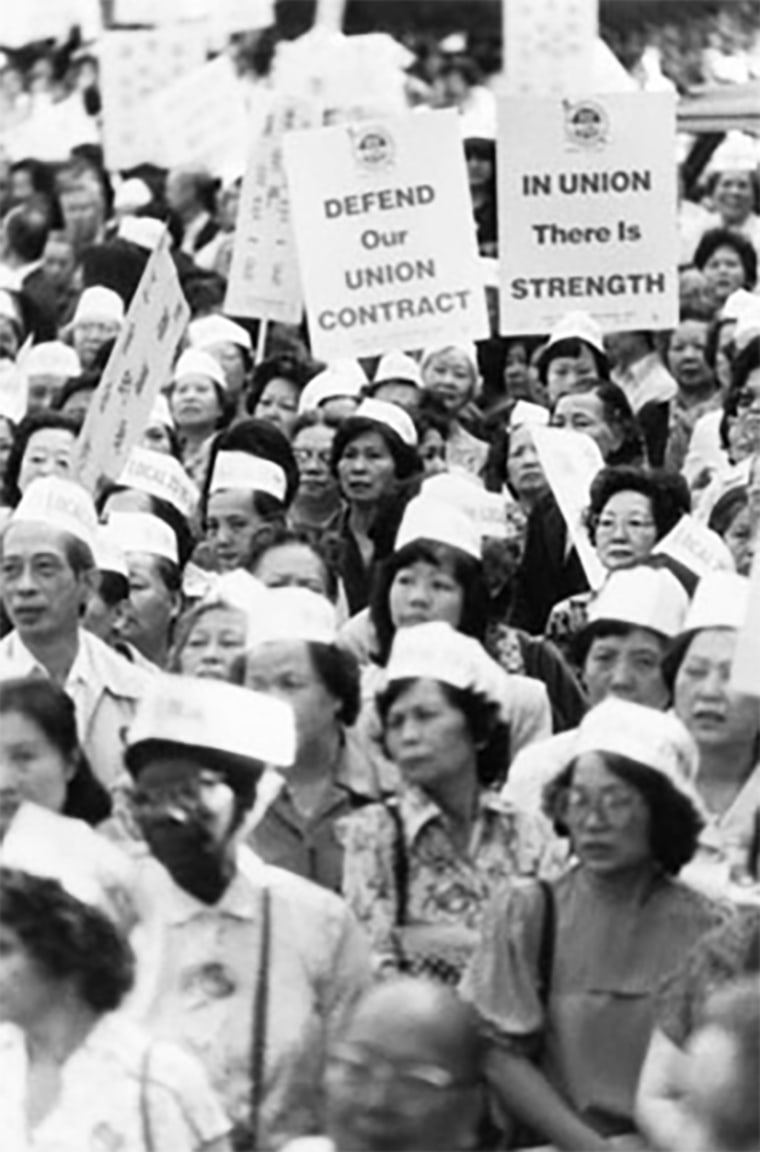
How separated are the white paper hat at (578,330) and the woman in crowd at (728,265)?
298cm

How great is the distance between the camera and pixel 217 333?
1719cm

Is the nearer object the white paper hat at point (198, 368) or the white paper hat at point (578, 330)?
the white paper hat at point (578, 330)

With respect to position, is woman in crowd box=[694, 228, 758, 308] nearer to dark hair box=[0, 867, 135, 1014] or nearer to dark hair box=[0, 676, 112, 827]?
dark hair box=[0, 676, 112, 827]

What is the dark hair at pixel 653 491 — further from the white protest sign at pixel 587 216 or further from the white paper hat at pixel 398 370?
the white paper hat at pixel 398 370

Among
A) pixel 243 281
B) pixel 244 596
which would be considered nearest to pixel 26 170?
pixel 243 281

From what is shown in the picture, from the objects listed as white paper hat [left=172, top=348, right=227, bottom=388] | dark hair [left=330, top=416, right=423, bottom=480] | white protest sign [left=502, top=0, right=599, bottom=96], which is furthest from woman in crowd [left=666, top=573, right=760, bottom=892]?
white protest sign [left=502, top=0, right=599, bottom=96]

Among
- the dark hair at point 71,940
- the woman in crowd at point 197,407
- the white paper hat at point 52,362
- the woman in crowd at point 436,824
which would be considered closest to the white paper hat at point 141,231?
the white paper hat at point 52,362

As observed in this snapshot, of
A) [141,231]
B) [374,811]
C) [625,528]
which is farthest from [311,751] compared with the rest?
[141,231]

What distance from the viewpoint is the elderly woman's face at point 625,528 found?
1195 centimetres

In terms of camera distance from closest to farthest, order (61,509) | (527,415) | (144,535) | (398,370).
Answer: (61,509)
(144,535)
(527,415)
(398,370)

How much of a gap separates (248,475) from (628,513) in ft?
4.23

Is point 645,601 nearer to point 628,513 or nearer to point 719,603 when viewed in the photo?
point 719,603

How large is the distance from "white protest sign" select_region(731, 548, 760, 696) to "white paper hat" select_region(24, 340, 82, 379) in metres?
7.72

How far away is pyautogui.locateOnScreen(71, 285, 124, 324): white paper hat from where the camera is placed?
58.4 ft
